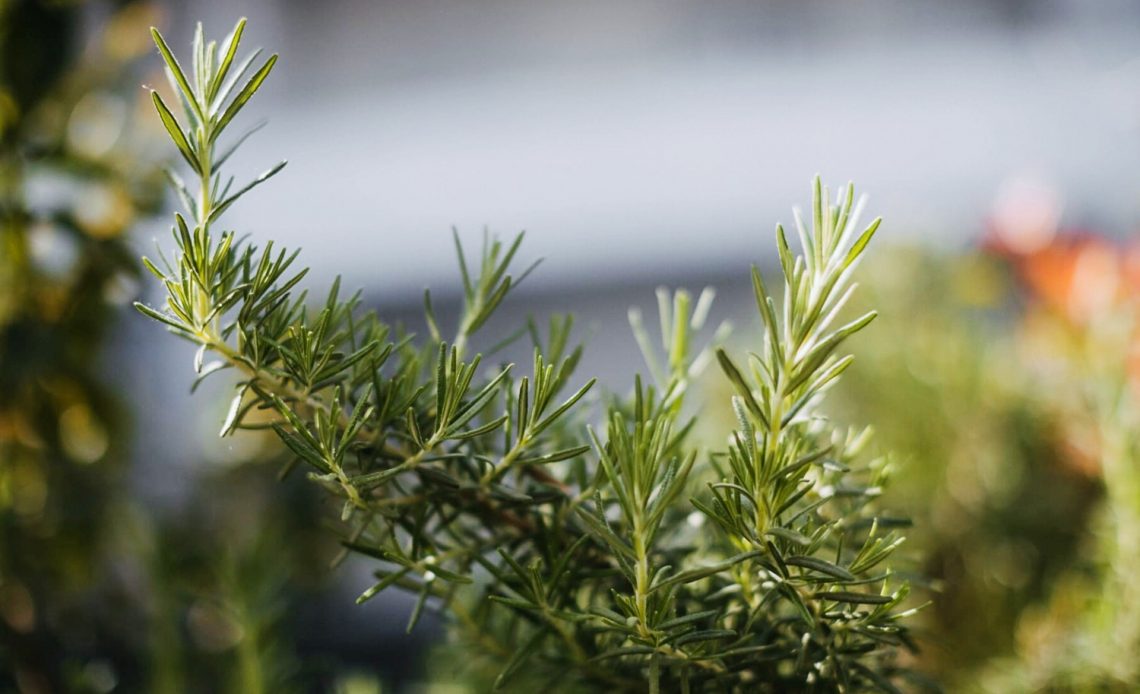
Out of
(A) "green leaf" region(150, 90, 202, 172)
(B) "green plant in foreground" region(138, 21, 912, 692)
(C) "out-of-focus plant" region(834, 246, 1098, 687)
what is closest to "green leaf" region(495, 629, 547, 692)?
(B) "green plant in foreground" region(138, 21, 912, 692)

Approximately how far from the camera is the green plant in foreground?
0.59 feet

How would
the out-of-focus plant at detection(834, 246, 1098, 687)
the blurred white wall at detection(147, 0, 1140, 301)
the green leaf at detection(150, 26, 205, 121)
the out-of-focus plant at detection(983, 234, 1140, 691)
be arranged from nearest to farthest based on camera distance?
the green leaf at detection(150, 26, 205, 121) < the out-of-focus plant at detection(983, 234, 1140, 691) < the out-of-focus plant at detection(834, 246, 1098, 687) < the blurred white wall at detection(147, 0, 1140, 301)

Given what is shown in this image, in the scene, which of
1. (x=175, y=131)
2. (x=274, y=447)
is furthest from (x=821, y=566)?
(x=274, y=447)

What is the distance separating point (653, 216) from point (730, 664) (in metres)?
1.44

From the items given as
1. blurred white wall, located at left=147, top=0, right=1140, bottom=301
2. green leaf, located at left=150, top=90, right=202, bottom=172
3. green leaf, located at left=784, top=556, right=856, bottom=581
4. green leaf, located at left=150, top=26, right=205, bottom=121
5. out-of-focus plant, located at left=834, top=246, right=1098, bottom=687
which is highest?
blurred white wall, located at left=147, top=0, right=1140, bottom=301

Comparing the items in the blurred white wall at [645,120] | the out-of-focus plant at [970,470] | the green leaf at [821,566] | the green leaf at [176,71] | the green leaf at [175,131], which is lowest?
the out-of-focus plant at [970,470]

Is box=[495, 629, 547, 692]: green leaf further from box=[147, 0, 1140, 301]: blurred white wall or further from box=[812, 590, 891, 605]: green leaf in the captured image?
box=[147, 0, 1140, 301]: blurred white wall

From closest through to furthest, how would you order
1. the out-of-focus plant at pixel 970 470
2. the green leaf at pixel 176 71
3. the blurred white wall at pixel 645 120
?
the green leaf at pixel 176 71 < the out-of-focus plant at pixel 970 470 < the blurred white wall at pixel 645 120

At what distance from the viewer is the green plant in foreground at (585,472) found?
18 cm

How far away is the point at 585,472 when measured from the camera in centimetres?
24

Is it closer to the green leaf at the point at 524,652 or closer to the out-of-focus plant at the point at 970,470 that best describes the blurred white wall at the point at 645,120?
the out-of-focus plant at the point at 970,470

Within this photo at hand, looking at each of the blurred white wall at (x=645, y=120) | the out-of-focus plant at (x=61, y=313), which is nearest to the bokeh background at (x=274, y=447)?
the out-of-focus plant at (x=61, y=313)

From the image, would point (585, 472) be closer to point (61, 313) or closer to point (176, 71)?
Answer: point (176, 71)

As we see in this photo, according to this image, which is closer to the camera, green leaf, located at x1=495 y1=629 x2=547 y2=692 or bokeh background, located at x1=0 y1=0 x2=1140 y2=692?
green leaf, located at x1=495 y1=629 x2=547 y2=692
